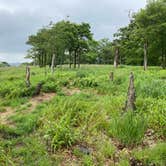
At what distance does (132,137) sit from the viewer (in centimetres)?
572

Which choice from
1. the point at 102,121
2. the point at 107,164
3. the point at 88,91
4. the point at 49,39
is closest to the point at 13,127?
the point at 102,121

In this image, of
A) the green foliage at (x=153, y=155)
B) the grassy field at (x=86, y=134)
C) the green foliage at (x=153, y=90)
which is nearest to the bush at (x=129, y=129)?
the grassy field at (x=86, y=134)

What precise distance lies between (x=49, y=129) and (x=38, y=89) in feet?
15.9

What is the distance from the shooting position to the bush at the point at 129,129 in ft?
18.7

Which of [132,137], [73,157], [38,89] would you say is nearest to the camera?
[73,157]

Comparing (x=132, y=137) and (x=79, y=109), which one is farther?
(x=79, y=109)

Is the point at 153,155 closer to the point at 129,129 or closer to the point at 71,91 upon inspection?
the point at 129,129

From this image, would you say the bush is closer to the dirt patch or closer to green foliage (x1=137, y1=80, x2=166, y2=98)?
green foliage (x1=137, y1=80, x2=166, y2=98)

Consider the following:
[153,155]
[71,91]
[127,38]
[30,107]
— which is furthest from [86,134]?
[127,38]

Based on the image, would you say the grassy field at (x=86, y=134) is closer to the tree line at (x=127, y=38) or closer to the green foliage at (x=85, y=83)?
the green foliage at (x=85, y=83)

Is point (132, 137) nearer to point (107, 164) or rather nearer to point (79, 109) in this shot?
point (107, 164)

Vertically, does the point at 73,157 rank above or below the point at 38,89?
below

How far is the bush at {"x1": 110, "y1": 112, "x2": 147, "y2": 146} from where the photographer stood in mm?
5711

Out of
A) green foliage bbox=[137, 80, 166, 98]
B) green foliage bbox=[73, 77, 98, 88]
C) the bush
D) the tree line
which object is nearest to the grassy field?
the bush
